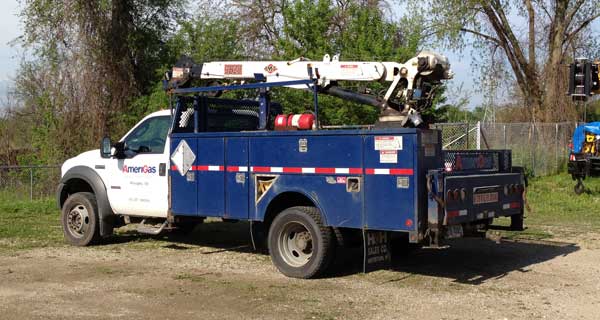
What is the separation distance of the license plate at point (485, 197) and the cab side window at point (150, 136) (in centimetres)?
473

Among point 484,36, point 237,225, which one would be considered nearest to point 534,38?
point 484,36

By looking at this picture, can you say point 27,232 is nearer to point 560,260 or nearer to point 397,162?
point 397,162

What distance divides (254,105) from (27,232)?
5.31 meters

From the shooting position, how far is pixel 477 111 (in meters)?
44.8

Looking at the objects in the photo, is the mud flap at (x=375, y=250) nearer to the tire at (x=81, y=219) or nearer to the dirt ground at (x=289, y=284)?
the dirt ground at (x=289, y=284)

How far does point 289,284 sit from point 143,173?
3460 mm

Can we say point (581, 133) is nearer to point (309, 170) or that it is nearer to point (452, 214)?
point (452, 214)

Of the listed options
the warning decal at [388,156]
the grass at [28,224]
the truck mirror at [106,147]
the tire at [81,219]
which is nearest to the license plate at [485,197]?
the warning decal at [388,156]

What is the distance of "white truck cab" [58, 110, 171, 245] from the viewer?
10852mm

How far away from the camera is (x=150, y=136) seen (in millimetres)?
11195

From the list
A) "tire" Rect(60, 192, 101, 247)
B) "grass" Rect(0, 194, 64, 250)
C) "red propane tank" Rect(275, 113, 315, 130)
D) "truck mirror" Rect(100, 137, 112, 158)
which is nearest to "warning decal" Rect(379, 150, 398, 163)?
"red propane tank" Rect(275, 113, 315, 130)

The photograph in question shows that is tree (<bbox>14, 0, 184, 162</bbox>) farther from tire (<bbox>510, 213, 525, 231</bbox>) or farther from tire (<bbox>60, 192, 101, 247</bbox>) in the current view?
tire (<bbox>510, 213, 525, 231</bbox>)

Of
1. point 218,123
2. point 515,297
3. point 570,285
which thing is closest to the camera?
point 515,297

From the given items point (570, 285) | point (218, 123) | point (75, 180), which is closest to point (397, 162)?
point (570, 285)
